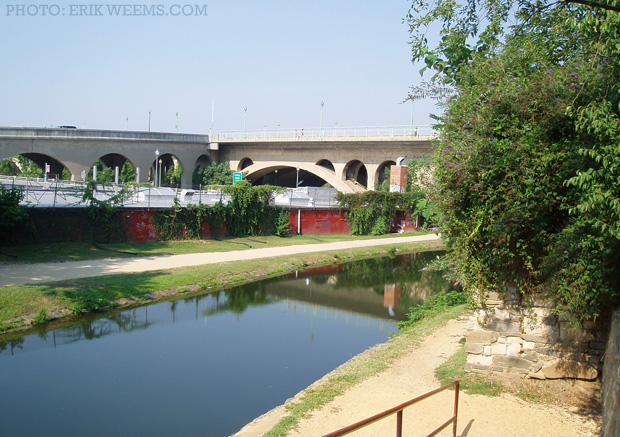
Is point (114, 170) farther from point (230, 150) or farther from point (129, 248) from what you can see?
point (129, 248)

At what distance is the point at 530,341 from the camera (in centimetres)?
930

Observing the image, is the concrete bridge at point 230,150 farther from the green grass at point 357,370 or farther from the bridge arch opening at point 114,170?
the green grass at point 357,370

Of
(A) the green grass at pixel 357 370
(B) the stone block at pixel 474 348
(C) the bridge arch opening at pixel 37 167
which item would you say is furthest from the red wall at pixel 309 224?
(C) the bridge arch opening at pixel 37 167

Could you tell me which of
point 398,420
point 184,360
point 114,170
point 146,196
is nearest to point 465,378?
point 398,420

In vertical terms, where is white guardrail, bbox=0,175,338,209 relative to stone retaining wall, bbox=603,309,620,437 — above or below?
above

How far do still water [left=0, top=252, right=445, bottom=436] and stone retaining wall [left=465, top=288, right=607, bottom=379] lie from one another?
391 cm

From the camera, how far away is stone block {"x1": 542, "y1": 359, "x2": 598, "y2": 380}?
9.00 metres

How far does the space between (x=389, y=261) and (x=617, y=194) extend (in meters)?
25.3

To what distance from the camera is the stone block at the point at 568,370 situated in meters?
9.00

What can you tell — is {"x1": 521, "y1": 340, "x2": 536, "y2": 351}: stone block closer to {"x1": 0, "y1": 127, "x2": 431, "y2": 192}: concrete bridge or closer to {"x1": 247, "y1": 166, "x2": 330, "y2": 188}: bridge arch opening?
{"x1": 0, "y1": 127, "x2": 431, "y2": 192}: concrete bridge

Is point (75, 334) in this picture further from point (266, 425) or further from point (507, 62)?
point (507, 62)

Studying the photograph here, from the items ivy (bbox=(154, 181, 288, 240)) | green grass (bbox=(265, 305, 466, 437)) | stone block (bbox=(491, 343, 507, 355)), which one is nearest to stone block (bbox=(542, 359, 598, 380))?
stone block (bbox=(491, 343, 507, 355))

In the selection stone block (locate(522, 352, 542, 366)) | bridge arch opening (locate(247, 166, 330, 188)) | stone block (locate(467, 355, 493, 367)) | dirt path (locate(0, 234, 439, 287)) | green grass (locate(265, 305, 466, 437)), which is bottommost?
green grass (locate(265, 305, 466, 437))

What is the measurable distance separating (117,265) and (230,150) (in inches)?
1802
